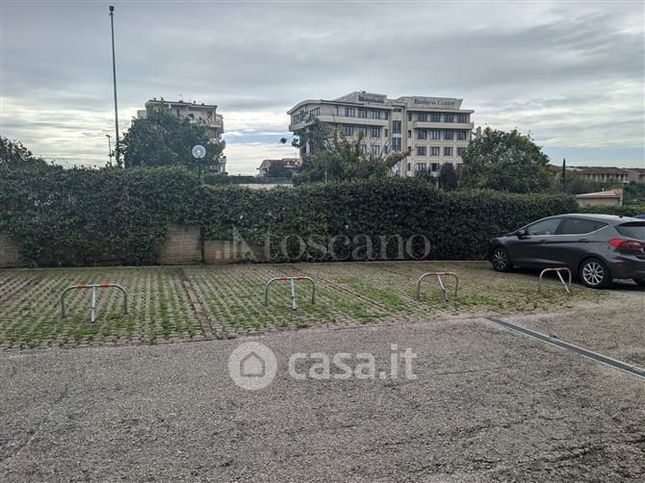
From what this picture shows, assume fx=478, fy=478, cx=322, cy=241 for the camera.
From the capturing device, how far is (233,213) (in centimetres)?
1327

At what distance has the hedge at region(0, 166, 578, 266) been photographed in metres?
12.0

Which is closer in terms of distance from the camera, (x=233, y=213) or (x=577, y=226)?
(x=577, y=226)

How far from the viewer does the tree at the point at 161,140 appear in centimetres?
2990

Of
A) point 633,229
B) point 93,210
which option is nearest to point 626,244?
point 633,229

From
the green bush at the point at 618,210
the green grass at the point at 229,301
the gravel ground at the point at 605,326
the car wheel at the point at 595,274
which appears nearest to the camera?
the gravel ground at the point at 605,326

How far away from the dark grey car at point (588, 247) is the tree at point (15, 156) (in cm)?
1226

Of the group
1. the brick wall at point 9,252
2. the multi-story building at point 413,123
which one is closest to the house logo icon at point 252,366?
the brick wall at point 9,252

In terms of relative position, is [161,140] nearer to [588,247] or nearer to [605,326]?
[588,247]

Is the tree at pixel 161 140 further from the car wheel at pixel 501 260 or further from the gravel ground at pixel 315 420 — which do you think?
the gravel ground at pixel 315 420

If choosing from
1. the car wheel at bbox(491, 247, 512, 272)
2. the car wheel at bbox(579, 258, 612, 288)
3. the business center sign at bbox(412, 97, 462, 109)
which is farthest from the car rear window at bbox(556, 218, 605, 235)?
the business center sign at bbox(412, 97, 462, 109)

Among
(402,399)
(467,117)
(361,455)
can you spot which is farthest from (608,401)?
(467,117)

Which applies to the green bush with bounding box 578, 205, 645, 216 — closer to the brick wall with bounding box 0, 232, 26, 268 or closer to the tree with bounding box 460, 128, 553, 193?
the tree with bounding box 460, 128, 553, 193

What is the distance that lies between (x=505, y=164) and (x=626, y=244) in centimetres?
2627

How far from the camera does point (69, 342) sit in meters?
5.72
